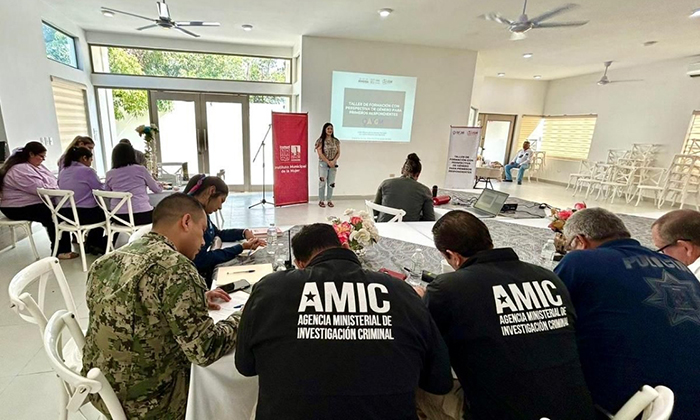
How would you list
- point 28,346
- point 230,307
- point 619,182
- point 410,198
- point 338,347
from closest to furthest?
point 338,347, point 230,307, point 28,346, point 410,198, point 619,182

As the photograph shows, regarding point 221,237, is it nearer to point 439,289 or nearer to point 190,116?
point 439,289

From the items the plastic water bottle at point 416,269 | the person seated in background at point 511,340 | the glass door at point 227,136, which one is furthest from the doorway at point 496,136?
the person seated in background at point 511,340

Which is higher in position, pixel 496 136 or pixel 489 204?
pixel 496 136

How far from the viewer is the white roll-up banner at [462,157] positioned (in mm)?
6621

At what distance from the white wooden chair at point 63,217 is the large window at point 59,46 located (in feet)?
10.2

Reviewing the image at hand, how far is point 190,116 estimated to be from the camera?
664cm

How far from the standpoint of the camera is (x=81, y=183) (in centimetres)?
331

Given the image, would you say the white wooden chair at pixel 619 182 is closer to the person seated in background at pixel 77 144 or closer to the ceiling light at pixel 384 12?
the ceiling light at pixel 384 12

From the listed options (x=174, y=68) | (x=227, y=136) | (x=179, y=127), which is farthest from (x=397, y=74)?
(x=179, y=127)

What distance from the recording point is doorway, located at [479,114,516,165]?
414 inches

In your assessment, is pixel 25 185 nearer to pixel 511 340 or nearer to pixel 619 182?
pixel 511 340

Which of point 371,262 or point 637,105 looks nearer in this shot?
point 371,262

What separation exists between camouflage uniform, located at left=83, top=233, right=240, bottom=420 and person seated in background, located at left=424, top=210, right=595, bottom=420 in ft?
2.40

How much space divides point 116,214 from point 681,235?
4.34 metres
